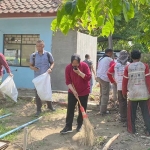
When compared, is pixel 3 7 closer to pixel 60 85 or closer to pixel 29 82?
pixel 29 82

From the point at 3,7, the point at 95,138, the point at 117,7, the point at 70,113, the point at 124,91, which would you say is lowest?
the point at 95,138

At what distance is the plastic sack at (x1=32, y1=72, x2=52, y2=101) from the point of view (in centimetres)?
640

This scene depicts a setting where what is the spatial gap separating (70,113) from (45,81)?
1.40 m

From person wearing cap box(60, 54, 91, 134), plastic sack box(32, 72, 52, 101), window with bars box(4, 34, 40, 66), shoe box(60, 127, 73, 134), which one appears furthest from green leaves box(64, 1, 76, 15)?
window with bars box(4, 34, 40, 66)

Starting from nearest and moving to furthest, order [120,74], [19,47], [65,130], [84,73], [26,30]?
[84,73]
[65,130]
[120,74]
[26,30]
[19,47]

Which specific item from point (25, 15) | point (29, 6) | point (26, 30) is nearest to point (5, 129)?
point (25, 15)

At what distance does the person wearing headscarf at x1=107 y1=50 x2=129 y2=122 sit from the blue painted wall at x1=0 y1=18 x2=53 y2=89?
159 inches

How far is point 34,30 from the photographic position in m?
9.98

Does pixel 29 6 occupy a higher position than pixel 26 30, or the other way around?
pixel 29 6

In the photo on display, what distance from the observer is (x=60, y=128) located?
19.0 ft

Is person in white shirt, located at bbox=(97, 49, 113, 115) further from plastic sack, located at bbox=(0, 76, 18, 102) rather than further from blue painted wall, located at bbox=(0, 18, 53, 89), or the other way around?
blue painted wall, located at bbox=(0, 18, 53, 89)

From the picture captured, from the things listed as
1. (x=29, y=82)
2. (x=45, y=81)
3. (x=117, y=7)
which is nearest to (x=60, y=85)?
(x=29, y=82)

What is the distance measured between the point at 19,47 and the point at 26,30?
74 centimetres

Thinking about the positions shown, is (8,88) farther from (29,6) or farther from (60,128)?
(29,6)
